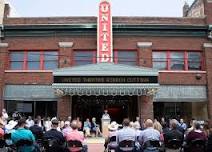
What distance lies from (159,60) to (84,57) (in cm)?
535

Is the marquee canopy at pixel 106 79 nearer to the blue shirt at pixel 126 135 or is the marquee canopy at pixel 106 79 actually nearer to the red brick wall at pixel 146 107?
the red brick wall at pixel 146 107

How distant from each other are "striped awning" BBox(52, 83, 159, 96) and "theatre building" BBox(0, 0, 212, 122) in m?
1.46

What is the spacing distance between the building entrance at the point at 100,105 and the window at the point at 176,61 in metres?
3.69

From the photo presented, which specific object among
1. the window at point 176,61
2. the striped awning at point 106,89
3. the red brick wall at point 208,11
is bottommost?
the striped awning at point 106,89

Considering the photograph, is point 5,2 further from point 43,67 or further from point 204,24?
point 204,24

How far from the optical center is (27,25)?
1029 inches

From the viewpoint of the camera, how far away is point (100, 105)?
25.4 m

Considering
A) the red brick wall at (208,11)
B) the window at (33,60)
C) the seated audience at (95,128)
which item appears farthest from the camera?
the red brick wall at (208,11)

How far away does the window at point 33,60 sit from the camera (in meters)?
26.1

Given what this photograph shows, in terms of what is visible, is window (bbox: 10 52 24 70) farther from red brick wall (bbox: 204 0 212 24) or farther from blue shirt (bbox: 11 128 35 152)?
blue shirt (bbox: 11 128 35 152)

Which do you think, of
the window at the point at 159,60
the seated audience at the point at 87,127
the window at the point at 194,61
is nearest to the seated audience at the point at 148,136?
the seated audience at the point at 87,127

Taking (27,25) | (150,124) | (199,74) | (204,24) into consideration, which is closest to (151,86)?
(199,74)

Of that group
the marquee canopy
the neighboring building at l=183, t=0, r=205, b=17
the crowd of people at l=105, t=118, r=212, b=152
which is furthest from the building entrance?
the crowd of people at l=105, t=118, r=212, b=152

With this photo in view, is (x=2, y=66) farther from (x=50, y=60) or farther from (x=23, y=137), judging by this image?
(x=23, y=137)
